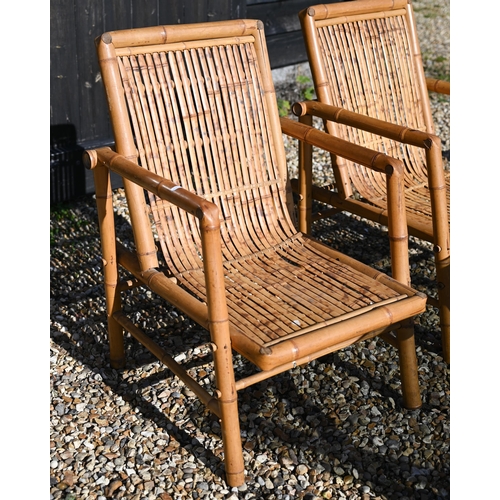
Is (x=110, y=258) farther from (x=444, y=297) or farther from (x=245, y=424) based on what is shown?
(x=444, y=297)

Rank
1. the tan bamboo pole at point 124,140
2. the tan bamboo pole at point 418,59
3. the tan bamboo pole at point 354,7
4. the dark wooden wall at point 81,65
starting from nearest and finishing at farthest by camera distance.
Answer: the tan bamboo pole at point 124,140
the tan bamboo pole at point 354,7
the tan bamboo pole at point 418,59
the dark wooden wall at point 81,65

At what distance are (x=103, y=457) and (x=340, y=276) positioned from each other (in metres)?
0.87

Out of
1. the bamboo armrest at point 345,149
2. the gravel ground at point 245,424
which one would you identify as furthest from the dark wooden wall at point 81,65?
the bamboo armrest at point 345,149

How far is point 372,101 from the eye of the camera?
9.82ft

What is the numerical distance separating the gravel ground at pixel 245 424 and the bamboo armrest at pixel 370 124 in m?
0.75

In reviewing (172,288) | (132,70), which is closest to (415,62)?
(132,70)

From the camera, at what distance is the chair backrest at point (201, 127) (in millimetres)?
2316

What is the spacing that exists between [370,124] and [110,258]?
96 centimetres

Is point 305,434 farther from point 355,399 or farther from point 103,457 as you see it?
point 103,457

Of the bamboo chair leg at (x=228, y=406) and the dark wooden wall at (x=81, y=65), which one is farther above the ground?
the dark wooden wall at (x=81, y=65)

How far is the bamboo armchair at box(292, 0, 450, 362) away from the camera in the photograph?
256 cm

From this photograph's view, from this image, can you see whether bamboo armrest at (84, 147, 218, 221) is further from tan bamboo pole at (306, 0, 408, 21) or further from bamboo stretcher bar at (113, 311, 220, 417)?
tan bamboo pole at (306, 0, 408, 21)

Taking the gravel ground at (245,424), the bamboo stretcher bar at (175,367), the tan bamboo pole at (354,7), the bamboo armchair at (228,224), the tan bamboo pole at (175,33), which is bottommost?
the gravel ground at (245,424)

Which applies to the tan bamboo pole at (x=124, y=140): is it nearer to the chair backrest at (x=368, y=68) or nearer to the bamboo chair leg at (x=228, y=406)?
the bamboo chair leg at (x=228, y=406)
